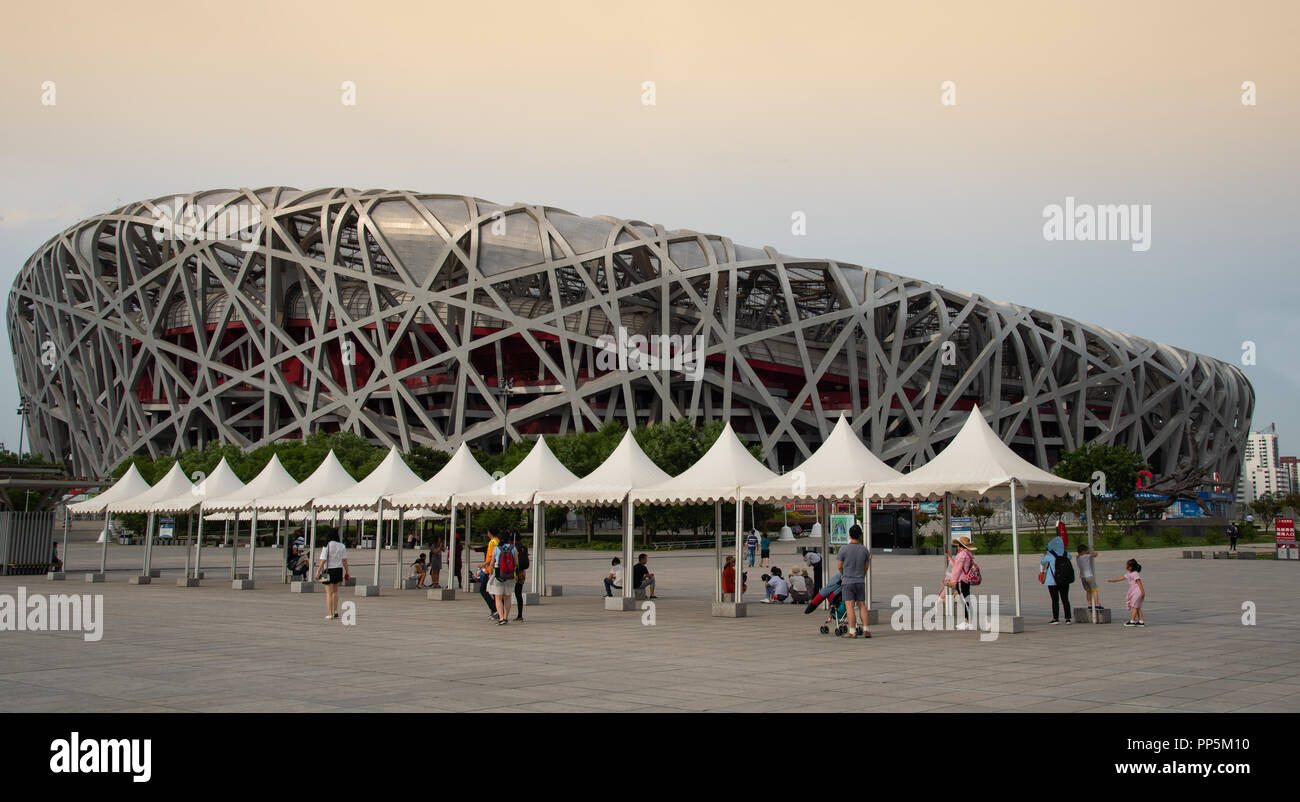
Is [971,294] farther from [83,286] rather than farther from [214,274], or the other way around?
[83,286]

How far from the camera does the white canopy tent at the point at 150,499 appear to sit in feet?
97.8

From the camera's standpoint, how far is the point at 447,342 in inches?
2667

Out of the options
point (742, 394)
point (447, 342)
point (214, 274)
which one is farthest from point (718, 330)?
point (214, 274)

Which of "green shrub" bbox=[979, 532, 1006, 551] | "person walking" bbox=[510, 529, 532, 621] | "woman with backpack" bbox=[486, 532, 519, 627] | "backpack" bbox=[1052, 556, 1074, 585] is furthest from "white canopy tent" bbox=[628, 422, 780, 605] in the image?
"green shrub" bbox=[979, 532, 1006, 551]

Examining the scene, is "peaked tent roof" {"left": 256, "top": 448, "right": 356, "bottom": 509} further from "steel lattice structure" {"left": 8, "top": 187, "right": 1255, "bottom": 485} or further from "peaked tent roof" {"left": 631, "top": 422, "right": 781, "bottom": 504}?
"steel lattice structure" {"left": 8, "top": 187, "right": 1255, "bottom": 485}

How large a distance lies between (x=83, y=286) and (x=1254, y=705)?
8490 cm

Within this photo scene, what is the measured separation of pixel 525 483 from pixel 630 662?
11.5 meters

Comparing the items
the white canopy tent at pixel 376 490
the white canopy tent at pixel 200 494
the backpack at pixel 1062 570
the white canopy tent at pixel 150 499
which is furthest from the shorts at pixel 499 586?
the white canopy tent at pixel 150 499

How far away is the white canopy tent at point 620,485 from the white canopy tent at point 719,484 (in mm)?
339

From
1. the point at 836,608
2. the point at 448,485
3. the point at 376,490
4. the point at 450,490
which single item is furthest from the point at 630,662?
the point at 376,490

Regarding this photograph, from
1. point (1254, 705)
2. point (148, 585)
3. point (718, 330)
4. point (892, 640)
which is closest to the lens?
point (1254, 705)

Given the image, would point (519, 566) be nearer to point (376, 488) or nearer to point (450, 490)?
point (450, 490)

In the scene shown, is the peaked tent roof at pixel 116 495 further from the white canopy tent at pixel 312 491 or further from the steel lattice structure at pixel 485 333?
the steel lattice structure at pixel 485 333
